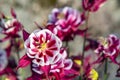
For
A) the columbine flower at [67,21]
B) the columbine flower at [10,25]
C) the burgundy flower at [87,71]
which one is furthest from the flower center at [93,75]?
the columbine flower at [10,25]

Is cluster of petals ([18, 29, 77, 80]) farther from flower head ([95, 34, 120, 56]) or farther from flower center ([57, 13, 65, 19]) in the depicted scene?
flower center ([57, 13, 65, 19])

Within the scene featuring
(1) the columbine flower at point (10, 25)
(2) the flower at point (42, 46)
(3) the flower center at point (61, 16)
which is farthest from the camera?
(3) the flower center at point (61, 16)

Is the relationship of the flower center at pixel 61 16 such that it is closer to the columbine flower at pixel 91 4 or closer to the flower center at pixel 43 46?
the columbine flower at pixel 91 4

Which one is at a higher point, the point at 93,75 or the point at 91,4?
the point at 91,4

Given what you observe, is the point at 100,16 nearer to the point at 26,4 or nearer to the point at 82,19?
the point at 26,4

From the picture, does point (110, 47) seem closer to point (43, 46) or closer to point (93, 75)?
point (93, 75)

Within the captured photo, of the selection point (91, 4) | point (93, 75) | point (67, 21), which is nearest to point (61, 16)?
point (67, 21)

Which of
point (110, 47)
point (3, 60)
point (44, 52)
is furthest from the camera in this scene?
point (3, 60)
